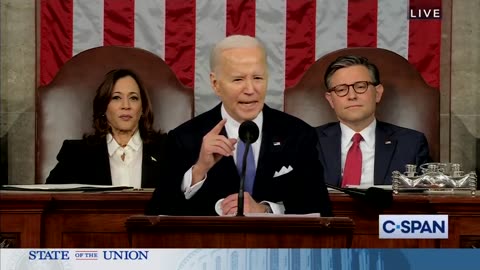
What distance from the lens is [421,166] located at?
423cm

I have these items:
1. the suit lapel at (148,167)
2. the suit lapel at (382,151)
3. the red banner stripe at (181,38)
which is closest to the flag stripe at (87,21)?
the red banner stripe at (181,38)

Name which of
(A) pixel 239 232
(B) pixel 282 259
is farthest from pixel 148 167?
(B) pixel 282 259

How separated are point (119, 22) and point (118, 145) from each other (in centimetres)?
65

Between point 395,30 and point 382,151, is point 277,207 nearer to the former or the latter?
point 382,151

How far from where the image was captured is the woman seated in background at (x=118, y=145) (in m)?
4.37

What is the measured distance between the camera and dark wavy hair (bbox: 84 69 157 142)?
4.43m

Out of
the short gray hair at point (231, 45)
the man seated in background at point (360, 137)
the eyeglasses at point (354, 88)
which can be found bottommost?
the man seated in background at point (360, 137)

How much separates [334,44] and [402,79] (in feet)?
1.39

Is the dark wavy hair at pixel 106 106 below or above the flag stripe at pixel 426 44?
below

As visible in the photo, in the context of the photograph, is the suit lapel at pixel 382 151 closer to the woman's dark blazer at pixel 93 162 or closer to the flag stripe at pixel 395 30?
the flag stripe at pixel 395 30

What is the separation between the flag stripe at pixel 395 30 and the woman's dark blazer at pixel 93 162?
3.70 feet

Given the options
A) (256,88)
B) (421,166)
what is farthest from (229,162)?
(421,166)

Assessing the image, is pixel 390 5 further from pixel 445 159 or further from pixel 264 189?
pixel 264 189

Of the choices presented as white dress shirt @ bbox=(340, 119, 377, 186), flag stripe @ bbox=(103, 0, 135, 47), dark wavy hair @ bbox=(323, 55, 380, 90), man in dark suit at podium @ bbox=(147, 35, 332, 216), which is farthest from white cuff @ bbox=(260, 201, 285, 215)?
flag stripe @ bbox=(103, 0, 135, 47)
